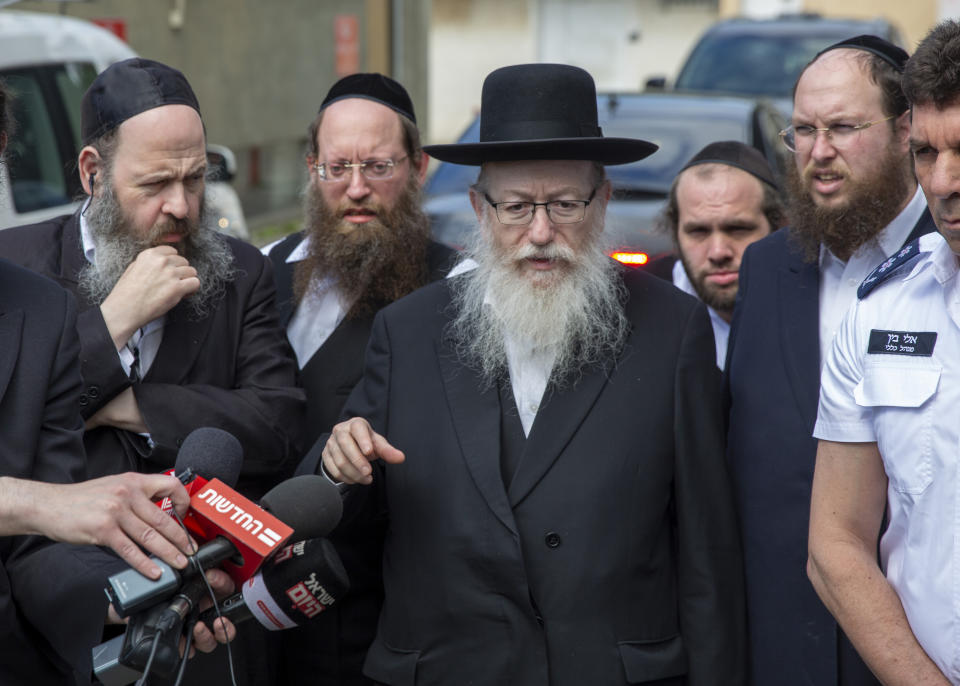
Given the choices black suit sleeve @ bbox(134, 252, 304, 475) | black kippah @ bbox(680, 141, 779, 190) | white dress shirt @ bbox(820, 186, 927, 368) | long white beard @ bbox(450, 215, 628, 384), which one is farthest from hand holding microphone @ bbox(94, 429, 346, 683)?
black kippah @ bbox(680, 141, 779, 190)

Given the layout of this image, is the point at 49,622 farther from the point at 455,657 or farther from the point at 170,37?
the point at 170,37

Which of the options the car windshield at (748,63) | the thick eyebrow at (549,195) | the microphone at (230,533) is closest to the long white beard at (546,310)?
the thick eyebrow at (549,195)

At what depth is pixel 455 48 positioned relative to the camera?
32062 millimetres

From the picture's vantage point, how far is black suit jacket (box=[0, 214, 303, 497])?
3.37 m

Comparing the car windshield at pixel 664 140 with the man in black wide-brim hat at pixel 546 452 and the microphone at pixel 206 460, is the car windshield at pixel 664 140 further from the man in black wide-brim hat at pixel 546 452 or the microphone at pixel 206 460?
the microphone at pixel 206 460

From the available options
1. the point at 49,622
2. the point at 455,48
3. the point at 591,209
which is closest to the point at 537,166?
the point at 591,209

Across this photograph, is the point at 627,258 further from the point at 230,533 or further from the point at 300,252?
the point at 230,533

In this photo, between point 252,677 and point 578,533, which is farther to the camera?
point 252,677

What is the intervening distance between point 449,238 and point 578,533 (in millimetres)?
4293

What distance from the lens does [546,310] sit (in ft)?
11.0

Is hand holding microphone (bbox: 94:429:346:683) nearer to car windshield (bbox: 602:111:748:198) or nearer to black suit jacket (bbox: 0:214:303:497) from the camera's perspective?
black suit jacket (bbox: 0:214:303:497)

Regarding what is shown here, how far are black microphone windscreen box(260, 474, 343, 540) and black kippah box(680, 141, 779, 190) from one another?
2.62 m

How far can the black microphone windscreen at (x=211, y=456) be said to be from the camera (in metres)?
2.72

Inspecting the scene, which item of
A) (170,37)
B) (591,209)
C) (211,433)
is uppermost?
(591,209)
